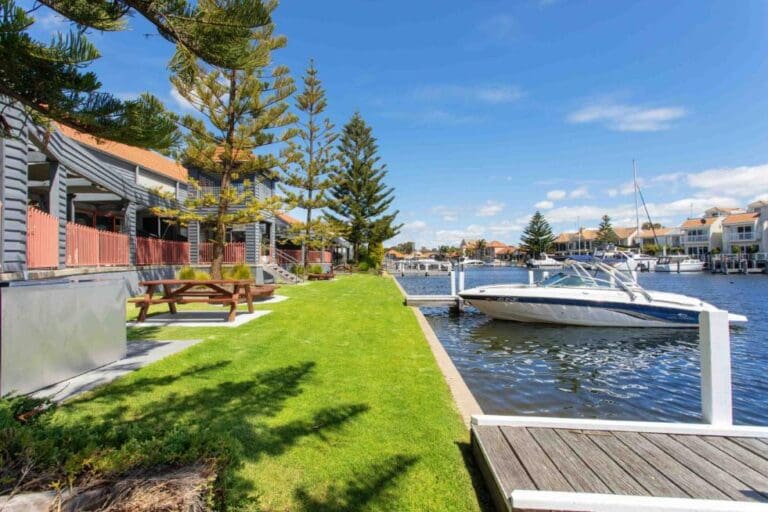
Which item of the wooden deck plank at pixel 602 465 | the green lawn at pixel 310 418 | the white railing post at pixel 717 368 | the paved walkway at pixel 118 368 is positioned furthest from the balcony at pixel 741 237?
the paved walkway at pixel 118 368

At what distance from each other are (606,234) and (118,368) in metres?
96.5

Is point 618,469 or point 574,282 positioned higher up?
point 574,282

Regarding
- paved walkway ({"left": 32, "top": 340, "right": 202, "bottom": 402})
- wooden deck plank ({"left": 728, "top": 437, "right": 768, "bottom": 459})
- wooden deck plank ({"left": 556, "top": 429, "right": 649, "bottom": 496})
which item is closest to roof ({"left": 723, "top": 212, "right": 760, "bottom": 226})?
wooden deck plank ({"left": 728, "top": 437, "right": 768, "bottom": 459})

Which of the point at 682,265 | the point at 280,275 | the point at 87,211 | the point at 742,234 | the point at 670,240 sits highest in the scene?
the point at 670,240

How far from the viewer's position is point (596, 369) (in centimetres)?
804

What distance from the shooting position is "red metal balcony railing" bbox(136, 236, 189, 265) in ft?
50.2

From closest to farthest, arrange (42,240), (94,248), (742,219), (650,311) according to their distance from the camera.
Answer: (42,240) → (650,311) → (94,248) → (742,219)

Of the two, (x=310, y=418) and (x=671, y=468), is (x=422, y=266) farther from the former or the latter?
(x=671, y=468)

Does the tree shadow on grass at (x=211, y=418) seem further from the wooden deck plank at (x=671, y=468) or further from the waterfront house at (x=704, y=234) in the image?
the waterfront house at (x=704, y=234)

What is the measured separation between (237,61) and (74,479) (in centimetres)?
296

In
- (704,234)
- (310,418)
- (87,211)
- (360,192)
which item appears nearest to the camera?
(310,418)

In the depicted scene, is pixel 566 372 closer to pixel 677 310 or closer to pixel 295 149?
pixel 677 310

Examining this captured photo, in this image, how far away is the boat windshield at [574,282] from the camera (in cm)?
1291

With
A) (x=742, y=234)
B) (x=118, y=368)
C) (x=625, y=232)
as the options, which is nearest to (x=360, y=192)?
(x=118, y=368)
